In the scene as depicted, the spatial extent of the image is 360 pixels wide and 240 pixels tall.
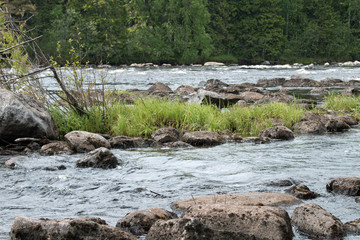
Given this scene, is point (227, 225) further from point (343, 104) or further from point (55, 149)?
point (343, 104)

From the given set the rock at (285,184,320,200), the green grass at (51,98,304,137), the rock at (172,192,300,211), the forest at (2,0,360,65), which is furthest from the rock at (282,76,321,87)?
the forest at (2,0,360,65)

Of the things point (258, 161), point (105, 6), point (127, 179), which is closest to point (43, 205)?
point (127, 179)

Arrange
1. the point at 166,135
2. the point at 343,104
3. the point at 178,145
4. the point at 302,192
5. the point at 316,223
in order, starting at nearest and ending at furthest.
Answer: the point at 316,223, the point at 302,192, the point at 178,145, the point at 166,135, the point at 343,104

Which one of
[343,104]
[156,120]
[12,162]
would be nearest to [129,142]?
[156,120]

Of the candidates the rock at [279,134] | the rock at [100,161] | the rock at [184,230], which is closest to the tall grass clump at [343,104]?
the rock at [279,134]

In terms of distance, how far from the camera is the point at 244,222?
3031mm

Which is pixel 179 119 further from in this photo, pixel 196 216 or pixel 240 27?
pixel 240 27

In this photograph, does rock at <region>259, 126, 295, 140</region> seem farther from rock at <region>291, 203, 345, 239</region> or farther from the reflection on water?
rock at <region>291, 203, 345, 239</region>

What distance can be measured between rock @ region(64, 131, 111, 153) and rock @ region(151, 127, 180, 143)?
0.92m

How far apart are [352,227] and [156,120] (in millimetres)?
5287

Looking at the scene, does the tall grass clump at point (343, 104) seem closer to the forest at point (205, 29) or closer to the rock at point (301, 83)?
the rock at point (301, 83)

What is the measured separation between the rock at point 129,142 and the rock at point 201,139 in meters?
0.65

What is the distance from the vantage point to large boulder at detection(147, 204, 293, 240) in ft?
9.23

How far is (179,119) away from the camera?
8.16 m
